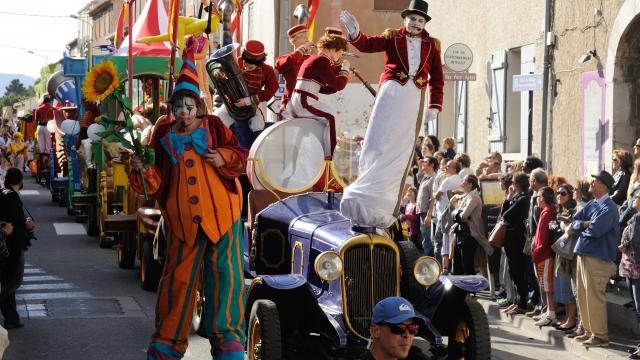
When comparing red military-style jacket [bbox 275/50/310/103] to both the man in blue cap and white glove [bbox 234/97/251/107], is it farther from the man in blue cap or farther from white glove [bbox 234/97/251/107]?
the man in blue cap

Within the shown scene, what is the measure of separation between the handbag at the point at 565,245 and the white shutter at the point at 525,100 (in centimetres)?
830

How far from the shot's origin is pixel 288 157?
1045 cm

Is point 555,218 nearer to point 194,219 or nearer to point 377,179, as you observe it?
point 377,179

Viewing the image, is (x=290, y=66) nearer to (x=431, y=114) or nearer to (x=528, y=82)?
(x=431, y=114)

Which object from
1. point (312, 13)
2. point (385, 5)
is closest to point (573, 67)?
point (312, 13)

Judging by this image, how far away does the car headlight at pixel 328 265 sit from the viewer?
26.7ft

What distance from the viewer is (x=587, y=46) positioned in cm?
1747

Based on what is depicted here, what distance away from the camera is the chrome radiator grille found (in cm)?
824

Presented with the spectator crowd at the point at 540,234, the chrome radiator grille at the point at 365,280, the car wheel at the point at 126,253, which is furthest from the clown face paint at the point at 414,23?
the car wheel at the point at 126,253

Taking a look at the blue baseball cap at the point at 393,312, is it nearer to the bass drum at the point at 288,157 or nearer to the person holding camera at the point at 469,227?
the bass drum at the point at 288,157

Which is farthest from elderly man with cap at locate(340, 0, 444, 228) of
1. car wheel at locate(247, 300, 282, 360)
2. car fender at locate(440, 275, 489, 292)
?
car wheel at locate(247, 300, 282, 360)

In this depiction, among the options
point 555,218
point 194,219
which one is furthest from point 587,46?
point 194,219

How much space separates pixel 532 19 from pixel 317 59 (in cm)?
990

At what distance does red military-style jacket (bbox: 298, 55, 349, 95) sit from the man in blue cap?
5.47 meters
